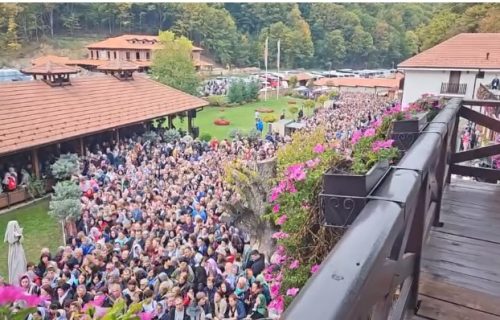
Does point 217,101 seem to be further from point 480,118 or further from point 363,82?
point 480,118

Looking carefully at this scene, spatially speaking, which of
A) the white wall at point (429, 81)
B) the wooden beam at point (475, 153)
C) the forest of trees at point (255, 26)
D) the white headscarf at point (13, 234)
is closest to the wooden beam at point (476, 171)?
the wooden beam at point (475, 153)

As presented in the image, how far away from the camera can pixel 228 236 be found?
366 inches

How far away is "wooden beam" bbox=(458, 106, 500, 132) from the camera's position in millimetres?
3658

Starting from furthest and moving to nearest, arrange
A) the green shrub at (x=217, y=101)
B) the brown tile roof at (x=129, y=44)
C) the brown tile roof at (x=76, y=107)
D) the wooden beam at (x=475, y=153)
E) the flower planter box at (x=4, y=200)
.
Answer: the brown tile roof at (x=129, y=44)
the green shrub at (x=217, y=101)
the brown tile roof at (x=76, y=107)
the flower planter box at (x=4, y=200)
the wooden beam at (x=475, y=153)

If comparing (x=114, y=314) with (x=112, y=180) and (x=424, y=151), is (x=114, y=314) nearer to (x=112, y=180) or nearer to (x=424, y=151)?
(x=424, y=151)

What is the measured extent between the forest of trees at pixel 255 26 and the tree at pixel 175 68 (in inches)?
1242

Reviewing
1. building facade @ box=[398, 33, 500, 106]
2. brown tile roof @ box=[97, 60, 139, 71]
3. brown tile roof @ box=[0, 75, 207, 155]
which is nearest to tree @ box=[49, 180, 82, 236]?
brown tile roof @ box=[0, 75, 207, 155]

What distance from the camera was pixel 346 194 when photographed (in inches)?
59.7

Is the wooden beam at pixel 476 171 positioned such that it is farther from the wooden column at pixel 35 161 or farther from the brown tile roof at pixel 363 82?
the brown tile roof at pixel 363 82

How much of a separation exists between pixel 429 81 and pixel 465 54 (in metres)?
2.44

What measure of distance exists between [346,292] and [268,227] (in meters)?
9.04

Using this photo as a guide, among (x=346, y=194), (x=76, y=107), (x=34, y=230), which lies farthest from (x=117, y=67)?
(x=346, y=194)

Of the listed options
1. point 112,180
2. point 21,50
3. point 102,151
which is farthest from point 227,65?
point 112,180

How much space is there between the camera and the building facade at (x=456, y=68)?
964 inches
